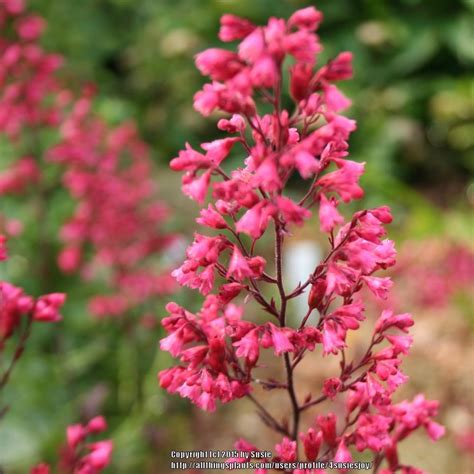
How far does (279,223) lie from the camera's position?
3.35ft

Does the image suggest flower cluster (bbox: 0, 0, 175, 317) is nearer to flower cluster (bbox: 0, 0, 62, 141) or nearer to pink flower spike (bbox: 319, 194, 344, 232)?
flower cluster (bbox: 0, 0, 62, 141)

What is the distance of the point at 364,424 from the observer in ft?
3.63

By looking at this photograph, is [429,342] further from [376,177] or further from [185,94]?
[185,94]

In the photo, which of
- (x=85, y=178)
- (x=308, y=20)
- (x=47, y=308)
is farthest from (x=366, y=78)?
(x=308, y=20)

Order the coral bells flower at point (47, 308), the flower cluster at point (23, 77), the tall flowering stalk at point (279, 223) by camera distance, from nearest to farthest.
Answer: the tall flowering stalk at point (279, 223) < the coral bells flower at point (47, 308) < the flower cluster at point (23, 77)

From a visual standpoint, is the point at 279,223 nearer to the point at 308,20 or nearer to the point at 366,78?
the point at 308,20

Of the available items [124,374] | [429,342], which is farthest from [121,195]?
[429,342]

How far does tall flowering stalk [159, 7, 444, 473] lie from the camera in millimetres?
937

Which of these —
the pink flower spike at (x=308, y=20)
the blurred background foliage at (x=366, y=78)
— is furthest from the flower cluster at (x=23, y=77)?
the pink flower spike at (x=308, y=20)

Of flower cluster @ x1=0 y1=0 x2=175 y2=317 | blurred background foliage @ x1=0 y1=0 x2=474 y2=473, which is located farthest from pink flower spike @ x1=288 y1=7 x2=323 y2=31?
blurred background foliage @ x1=0 y1=0 x2=474 y2=473

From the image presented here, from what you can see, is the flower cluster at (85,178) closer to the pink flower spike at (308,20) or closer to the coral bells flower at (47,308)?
the coral bells flower at (47,308)

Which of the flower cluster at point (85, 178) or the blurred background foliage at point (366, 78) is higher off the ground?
the flower cluster at point (85, 178)

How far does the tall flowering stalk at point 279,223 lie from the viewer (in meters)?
0.94

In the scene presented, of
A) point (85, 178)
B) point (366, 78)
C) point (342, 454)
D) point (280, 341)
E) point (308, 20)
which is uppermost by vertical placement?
point (308, 20)
